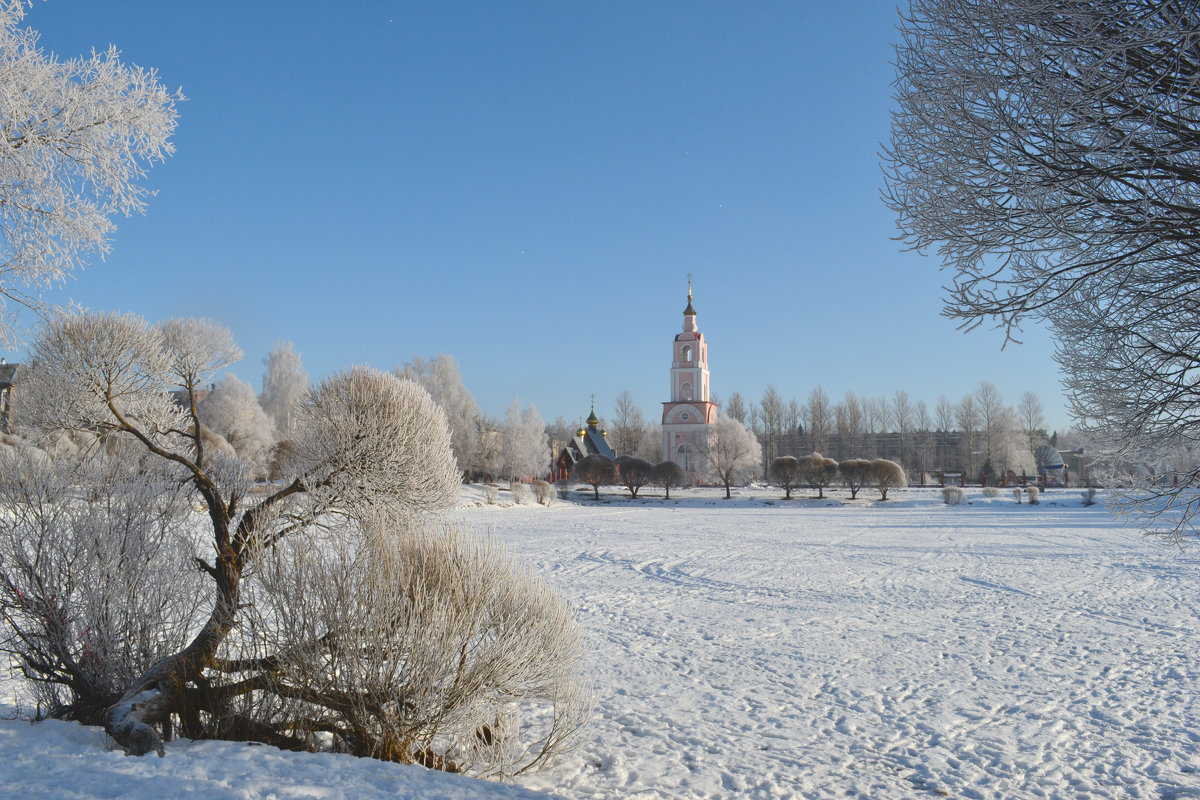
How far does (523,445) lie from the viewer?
59250 mm

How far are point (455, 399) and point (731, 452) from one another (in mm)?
22034

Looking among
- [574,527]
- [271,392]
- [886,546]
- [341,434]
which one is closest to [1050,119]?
[341,434]

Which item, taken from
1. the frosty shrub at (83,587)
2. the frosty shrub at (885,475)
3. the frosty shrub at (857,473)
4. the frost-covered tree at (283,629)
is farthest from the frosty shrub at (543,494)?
the frosty shrub at (83,587)

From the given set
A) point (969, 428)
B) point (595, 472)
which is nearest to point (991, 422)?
point (969, 428)

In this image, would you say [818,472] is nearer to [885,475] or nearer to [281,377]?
[885,475]

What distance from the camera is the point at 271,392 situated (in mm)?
58938

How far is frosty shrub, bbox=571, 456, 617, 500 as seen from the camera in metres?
54.0

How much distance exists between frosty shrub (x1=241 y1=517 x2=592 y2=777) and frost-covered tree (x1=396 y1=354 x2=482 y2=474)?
1981 inches

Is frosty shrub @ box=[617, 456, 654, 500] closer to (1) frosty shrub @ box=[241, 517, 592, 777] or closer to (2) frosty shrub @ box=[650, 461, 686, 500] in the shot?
(2) frosty shrub @ box=[650, 461, 686, 500]

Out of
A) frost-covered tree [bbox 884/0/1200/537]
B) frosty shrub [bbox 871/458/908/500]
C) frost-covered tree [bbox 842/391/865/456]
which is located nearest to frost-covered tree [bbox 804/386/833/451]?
frost-covered tree [bbox 842/391/865/456]

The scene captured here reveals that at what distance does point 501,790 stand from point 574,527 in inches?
940

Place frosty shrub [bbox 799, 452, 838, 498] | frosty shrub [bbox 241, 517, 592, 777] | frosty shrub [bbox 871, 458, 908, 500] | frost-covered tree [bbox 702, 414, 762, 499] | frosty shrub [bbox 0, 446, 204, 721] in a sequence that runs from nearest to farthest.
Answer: frosty shrub [bbox 241, 517, 592, 777]
frosty shrub [bbox 0, 446, 204, 721]
frosty shrub [bbox 871, 458, 908, 500]
frosty shrub [bbox 799, 452, 838, 498]
frost-covered tree [bbox 702, 414, 762, 499]

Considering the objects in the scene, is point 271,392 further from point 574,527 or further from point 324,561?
point 324,561

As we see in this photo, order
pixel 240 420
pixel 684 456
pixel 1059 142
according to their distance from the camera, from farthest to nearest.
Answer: pixel 684 456
pixel 240 420
pixel 1059 142
